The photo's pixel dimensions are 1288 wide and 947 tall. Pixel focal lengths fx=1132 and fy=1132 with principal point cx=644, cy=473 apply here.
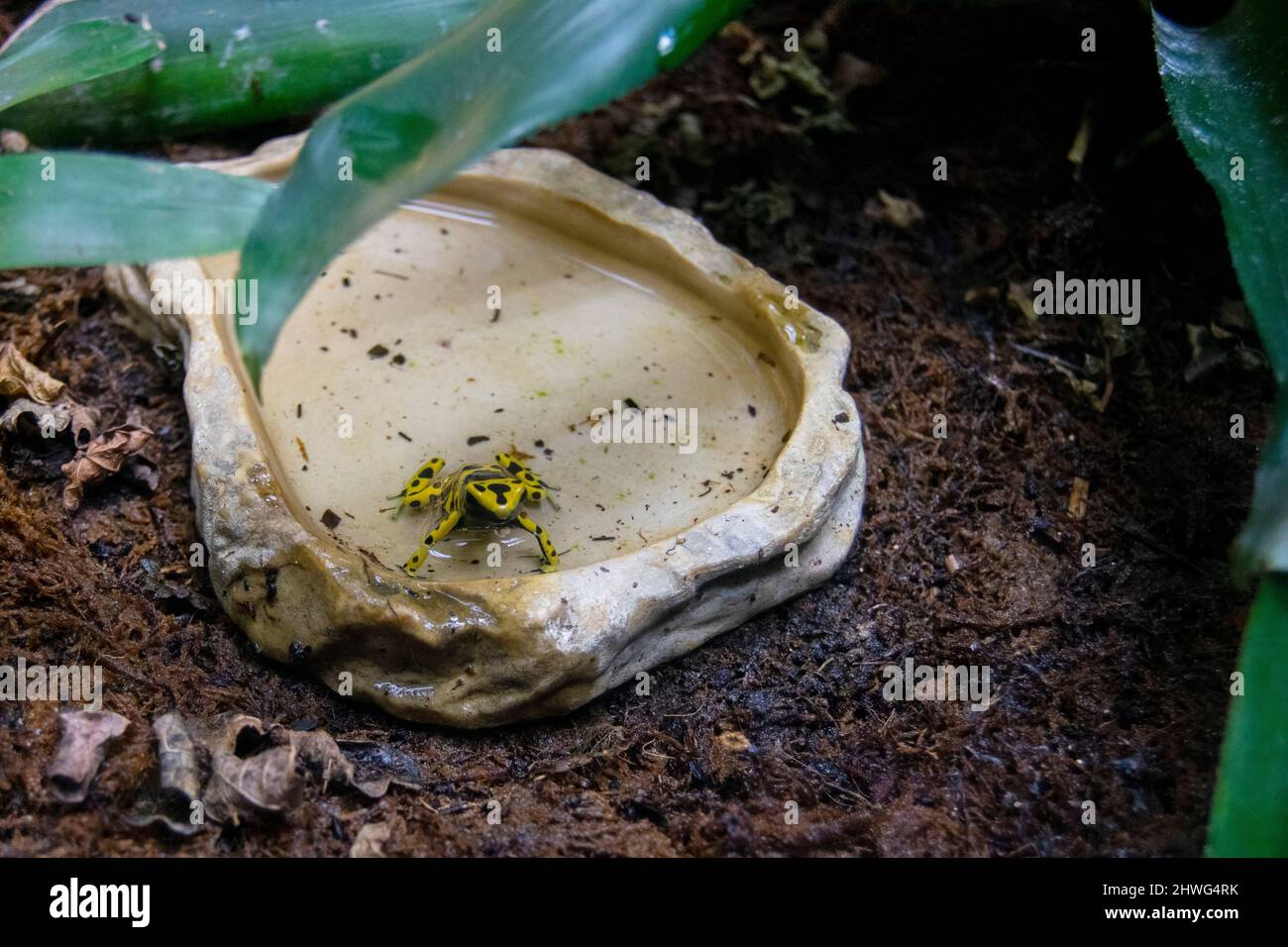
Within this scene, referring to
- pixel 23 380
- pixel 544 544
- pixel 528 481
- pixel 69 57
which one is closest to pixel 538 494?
pixel 528 481

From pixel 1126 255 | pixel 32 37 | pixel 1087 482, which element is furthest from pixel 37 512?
pixel 1126 255

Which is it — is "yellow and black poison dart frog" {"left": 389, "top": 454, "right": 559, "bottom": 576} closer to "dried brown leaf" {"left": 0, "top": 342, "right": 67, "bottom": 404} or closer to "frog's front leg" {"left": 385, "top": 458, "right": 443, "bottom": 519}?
"frog's front leg" {"left": 385, "top": 458, "right": 443, "bottom": 519}

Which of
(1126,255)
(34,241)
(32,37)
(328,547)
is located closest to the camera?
(34,241)

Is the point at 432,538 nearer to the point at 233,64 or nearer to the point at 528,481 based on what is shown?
the point at 528,481

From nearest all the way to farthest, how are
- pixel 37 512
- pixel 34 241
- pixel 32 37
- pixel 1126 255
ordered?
pixel 34 241 → pixel 37 512 → pixel 32 37 → pixel 1126 255

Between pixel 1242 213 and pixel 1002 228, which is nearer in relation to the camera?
pixel 1242 213
